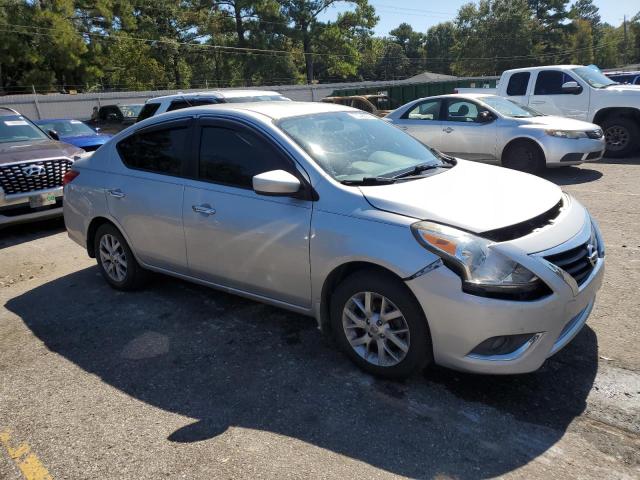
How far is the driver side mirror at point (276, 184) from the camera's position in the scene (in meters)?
3.43

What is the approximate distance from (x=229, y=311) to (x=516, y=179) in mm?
2512

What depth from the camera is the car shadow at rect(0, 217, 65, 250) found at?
764 cm

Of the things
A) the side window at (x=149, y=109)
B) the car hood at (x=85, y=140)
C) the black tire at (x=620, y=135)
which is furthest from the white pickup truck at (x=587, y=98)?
the car hood at (x=85, y=140)

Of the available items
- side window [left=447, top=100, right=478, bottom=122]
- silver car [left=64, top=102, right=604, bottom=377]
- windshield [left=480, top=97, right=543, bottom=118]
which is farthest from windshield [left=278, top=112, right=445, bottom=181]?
windshield [left=480, top=97, right=543, bottom=118]

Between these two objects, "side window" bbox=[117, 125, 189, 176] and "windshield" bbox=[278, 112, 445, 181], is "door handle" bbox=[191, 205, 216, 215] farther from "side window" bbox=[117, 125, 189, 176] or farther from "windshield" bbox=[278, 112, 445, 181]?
"windshield" bbox=[278, 112, 445, 181]

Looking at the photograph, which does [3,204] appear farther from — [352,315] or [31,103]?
[31,103]

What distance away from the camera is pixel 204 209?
4.10m

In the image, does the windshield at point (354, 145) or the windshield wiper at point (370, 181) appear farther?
the windshield at point (354, 145)

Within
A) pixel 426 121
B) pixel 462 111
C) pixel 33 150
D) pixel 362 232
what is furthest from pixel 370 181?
pixel 426 121

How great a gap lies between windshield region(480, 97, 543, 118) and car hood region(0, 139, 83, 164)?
7014 mm

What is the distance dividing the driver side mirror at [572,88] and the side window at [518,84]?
921 mm

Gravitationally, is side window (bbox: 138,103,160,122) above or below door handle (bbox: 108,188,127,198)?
above

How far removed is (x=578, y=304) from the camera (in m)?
3.06

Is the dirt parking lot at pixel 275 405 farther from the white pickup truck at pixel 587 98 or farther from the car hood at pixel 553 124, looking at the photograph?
the white pickup truck at pixel 587 98
